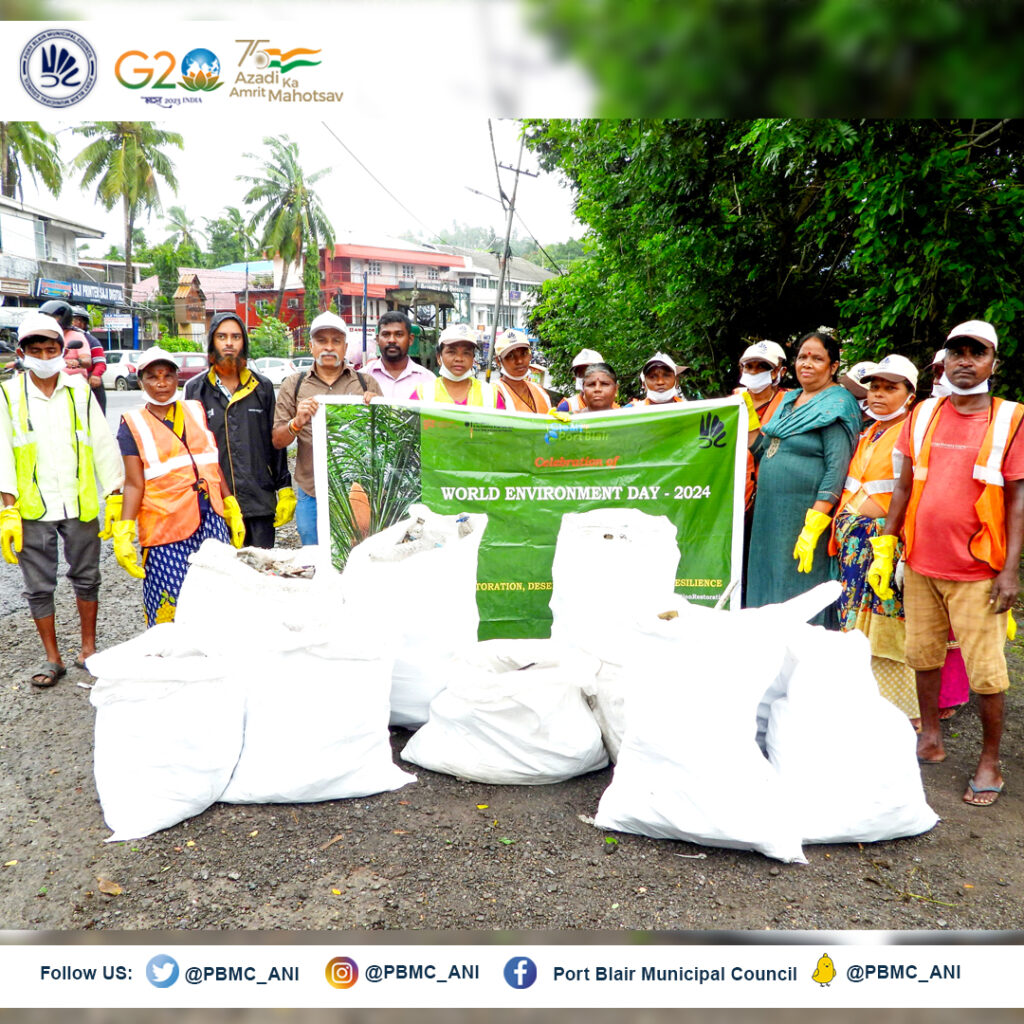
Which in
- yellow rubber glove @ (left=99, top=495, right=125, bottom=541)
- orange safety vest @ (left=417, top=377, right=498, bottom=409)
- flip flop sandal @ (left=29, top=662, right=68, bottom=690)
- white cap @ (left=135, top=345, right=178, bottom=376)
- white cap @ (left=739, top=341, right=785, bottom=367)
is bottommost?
flip flop sandal @ (left=29, top=662, right=68, bottom=690)

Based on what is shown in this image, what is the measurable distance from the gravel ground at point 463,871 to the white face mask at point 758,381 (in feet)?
6.73

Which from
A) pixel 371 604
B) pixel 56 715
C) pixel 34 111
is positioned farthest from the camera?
pixel 56 715

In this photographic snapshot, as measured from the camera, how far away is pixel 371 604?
3.20m

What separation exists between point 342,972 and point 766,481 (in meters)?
2.75

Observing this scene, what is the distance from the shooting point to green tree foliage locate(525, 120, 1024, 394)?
183 inches

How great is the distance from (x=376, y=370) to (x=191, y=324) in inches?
356

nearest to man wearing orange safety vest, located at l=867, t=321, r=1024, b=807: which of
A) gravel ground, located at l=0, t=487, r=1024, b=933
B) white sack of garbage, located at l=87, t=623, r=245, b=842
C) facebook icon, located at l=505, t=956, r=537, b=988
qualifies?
gravel ground, located at l=0, t=487, r=1024, b=933

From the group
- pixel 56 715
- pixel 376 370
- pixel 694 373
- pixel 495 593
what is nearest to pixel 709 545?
pixel 495 593

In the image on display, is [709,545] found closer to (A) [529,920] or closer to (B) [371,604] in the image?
(B) [371,604]

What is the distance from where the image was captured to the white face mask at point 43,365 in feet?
12.5

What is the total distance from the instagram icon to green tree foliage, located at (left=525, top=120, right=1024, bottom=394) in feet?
14.8

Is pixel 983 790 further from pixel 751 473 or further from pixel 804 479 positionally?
pixel 751 473

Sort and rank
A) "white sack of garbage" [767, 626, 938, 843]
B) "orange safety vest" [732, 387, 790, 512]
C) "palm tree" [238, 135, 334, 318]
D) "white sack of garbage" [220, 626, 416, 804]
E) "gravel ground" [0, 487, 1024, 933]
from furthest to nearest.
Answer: "palm tree" [238, 135, 334, 318] < "orange safety vest" [732, 387, 790, 512] < "white sack of garbage" [220, 626, 416, 804] < "white sack of garbage" [767, 626, 938, 843] < "gravel ground" [0, 487, 1024, 933]

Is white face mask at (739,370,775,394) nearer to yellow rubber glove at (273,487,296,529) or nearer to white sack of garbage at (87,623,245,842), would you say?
yellow rubber glove at (273,487,296,529)
